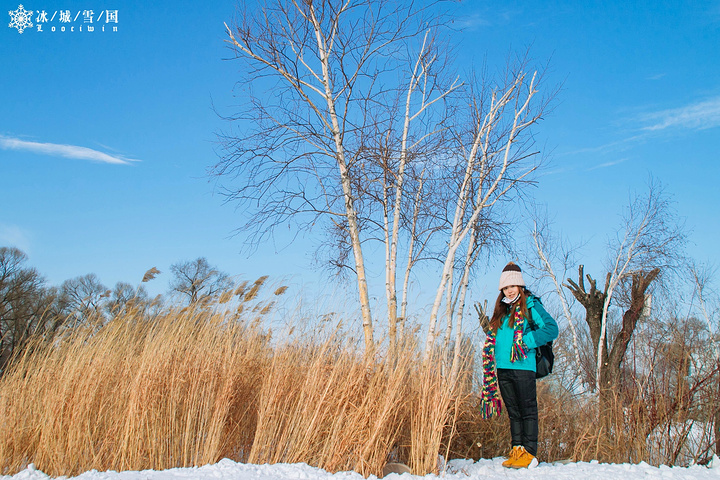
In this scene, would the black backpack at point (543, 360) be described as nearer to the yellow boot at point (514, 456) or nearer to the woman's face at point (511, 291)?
the woman's face at point (511, 291)

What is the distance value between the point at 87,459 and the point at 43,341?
7.08 feet

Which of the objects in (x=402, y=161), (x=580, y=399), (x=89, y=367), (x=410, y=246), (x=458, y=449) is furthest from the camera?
(x=410, y=246)

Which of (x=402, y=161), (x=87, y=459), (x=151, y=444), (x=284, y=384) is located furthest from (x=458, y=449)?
(x=402, y=161)

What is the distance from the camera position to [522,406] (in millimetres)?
4098

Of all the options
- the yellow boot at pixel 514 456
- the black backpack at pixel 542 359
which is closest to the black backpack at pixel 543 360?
the black backpack at pixel 542 359

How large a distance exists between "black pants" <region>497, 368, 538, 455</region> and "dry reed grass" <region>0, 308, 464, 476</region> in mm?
496

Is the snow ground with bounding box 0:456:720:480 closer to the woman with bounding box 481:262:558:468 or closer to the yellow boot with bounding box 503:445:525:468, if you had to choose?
the yellow boot with bounding box 503:445:525:468

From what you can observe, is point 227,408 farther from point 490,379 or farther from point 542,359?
point 542,359

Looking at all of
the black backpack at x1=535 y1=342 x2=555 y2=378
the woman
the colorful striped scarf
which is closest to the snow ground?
the woman

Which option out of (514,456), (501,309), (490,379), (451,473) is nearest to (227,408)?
(451,473)

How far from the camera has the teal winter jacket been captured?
4.06m

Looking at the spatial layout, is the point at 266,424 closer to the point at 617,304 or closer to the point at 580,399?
the point at 580,399

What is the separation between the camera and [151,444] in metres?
4.03

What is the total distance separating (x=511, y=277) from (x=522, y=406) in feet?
3.54
